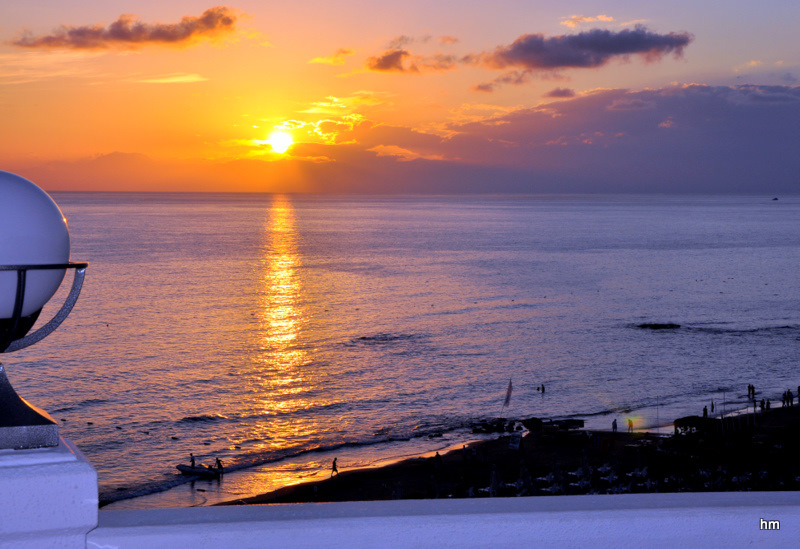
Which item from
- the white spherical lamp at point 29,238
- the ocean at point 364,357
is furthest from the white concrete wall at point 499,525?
the ocean at point 364,357

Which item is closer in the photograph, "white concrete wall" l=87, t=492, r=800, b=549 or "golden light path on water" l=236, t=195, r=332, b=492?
"white concrete wall" l=87, t=492, r=800, b=549

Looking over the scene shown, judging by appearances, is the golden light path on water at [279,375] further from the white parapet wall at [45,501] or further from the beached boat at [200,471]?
the white parapet wall at [45,501]

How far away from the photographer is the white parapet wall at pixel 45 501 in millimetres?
2225

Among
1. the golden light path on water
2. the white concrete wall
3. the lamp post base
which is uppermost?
the lamp post base


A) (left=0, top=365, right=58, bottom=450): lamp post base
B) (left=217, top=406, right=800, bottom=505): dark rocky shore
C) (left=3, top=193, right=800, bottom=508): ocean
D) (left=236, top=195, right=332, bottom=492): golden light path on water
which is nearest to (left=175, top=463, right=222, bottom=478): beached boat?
(left=3, top=193, right=800, bottom=508): ocean

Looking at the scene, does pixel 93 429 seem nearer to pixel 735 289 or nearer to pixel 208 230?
pixel 735 289

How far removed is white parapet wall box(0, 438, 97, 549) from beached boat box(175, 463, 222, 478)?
24636 millimetres

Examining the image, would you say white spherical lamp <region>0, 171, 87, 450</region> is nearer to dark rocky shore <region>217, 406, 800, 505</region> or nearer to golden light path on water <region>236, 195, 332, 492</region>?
dark rocky shore <region>217, 406, 800, 505</region>

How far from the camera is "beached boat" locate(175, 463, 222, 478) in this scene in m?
25.6

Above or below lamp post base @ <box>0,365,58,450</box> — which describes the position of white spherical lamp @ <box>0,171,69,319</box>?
above

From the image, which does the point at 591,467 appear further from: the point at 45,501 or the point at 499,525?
the point at 45,501

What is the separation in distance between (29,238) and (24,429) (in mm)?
629

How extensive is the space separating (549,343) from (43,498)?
48.0m

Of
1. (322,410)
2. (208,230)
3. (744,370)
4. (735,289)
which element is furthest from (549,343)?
(208,230)
